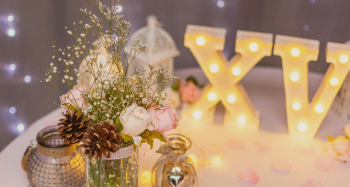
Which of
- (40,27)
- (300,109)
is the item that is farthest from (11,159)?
(300,109)

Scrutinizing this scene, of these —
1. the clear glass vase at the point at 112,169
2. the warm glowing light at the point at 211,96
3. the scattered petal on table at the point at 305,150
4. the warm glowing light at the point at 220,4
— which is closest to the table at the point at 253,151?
the scattered petal on table at the point at 305,150

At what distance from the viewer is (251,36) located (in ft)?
4.05

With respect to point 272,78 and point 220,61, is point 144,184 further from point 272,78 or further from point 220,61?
point 272,78

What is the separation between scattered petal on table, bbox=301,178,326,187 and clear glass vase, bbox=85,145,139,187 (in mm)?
605

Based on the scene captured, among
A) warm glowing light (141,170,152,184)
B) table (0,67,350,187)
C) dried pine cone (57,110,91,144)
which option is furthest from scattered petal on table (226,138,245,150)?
dried pine cone (57,110,91,144)

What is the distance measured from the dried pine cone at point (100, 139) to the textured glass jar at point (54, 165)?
21 cm

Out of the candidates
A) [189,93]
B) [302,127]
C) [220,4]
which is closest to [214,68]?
[189,93]

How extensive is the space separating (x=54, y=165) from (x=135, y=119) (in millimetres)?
330

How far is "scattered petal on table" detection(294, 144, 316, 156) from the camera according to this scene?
47.5 inches

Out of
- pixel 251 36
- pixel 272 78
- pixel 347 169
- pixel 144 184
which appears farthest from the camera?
pixel 272 78

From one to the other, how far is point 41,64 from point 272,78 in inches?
47.0

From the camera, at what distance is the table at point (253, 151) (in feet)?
3.40

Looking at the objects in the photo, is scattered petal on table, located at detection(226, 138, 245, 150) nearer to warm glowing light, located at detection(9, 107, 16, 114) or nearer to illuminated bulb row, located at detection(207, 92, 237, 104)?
illuminated bulb row, located at detection(207, 92, 237, 104)

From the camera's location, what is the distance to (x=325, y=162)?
1.14 metres
